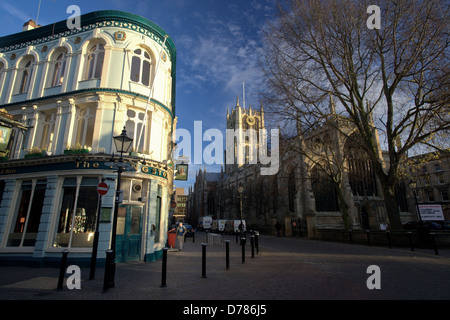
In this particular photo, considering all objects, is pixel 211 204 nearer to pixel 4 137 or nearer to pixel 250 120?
pixel 250 120

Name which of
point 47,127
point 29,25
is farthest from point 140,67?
point 29,25

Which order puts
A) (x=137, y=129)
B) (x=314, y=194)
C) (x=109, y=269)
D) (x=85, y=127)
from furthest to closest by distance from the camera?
(x=314, y=194) < (x=137, y=129) < (x=85, y=127) < (x=109, y=269)

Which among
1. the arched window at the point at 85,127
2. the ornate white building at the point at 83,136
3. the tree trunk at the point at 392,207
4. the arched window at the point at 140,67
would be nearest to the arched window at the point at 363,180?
the tree trunk at the point at 392,207

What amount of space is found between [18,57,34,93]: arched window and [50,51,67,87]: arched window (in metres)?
1.57

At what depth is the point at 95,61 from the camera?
12.5 meters

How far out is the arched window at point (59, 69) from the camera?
13062 millimetres

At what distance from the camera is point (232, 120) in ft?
269

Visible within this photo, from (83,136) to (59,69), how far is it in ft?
15.0

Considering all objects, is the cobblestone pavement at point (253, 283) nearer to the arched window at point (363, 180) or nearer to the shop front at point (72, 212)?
the shop front at point (72, 212)

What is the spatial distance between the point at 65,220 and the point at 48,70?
8.38 metres

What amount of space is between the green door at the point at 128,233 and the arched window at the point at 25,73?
956 cm

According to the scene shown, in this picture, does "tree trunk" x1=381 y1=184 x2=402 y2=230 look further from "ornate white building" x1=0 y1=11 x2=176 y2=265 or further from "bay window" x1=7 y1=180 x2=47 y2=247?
"bay window" x1=7 y1=180 x2=47 y2=247

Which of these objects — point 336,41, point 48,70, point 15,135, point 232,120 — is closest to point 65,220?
point 15,135
